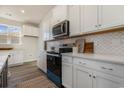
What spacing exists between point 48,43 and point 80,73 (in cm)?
280

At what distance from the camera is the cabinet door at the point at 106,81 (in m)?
1.18

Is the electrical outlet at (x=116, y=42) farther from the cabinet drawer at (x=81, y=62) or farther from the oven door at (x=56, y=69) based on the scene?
the oven door at (x=56, y=69)

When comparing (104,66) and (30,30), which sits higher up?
(30,30)

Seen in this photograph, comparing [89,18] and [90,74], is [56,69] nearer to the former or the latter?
[90,74]

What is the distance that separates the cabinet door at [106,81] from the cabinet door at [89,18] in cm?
84

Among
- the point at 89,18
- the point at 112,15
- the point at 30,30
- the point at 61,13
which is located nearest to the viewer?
the point at 112,15

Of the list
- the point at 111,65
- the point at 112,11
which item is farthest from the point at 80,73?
the point at 112,11

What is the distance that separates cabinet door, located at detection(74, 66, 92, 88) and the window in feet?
14.8

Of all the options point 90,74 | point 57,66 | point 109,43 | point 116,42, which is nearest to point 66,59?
point 57,66

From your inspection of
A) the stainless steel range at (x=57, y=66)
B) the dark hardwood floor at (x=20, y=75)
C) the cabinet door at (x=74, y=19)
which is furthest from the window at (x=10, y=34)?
the cabinet door at (x=74, y=19)

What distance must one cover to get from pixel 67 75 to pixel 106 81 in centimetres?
97

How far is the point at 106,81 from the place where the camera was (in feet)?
4.33
